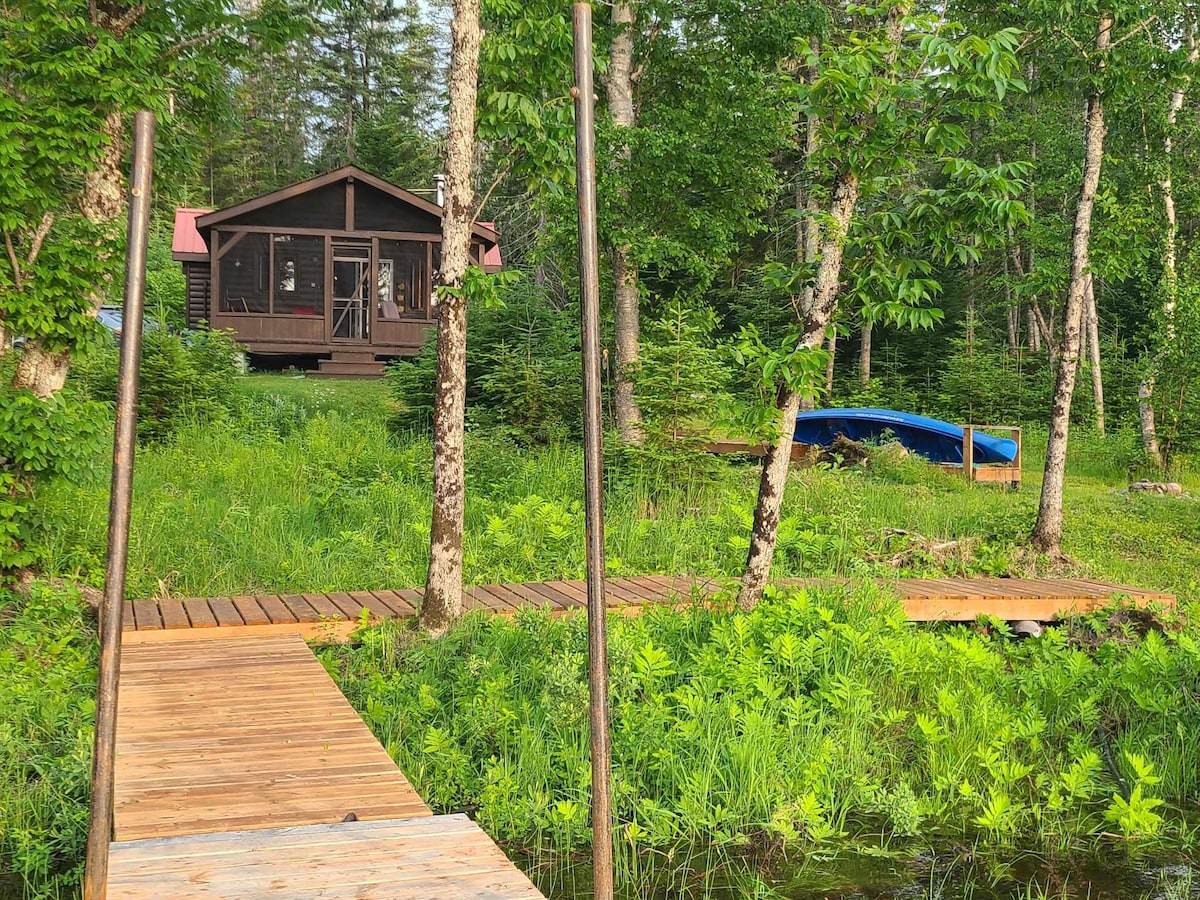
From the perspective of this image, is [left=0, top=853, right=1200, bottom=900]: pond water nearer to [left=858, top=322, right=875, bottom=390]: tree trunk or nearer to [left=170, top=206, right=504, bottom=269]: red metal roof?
[left=858, top=322, right=875, bottom=390]: tree trunk

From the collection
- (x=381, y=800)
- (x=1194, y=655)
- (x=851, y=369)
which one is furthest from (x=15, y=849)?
(x=851, y=369)

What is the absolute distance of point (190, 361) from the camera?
14.4 meters

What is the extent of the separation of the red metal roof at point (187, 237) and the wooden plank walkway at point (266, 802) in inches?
851

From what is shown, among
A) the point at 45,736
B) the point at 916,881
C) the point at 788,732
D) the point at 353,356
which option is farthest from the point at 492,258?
the point at 916,881

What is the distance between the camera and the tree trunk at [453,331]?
6.32 m

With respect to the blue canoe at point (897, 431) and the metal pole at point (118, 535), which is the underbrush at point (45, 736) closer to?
the metal pole at point (118, 535)

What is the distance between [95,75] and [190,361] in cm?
786

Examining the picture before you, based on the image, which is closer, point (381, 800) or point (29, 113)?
point (381, 800)

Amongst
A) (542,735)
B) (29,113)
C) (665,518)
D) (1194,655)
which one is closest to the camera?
(542,735)

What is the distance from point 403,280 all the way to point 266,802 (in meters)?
23.7

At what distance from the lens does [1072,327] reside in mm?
9930

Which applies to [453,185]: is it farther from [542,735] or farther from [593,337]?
Result: [593,337]

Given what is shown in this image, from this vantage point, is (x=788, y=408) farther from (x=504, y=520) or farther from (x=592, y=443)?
(x=592, y=443)

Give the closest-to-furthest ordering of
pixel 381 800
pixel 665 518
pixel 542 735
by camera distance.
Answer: pixel 381 800 → pixel 542 735 → pixel 665 518
